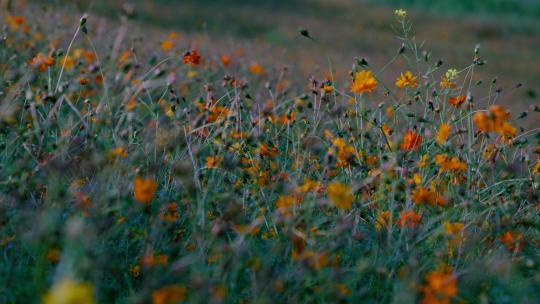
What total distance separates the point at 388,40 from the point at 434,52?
4.36 ft

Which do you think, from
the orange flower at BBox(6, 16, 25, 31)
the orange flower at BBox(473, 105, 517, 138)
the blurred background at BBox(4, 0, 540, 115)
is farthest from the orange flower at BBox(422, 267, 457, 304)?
the blurred background at BBox(4, 0, 540, 115)

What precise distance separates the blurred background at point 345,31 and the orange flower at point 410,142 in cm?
629

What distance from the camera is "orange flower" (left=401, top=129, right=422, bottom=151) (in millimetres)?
2766

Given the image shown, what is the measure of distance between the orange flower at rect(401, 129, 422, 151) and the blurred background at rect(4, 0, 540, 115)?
6292 millimetres

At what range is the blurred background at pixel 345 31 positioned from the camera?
38.6 feet

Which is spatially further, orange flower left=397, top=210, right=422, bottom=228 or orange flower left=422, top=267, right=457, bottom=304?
orange flower left=397, top=210, right=422, bottom=228

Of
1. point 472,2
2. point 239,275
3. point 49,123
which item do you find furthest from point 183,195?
point 472,2

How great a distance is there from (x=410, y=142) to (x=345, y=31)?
569 inches

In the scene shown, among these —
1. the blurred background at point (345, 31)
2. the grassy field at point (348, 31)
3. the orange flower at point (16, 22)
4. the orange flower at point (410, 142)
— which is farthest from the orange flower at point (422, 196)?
the blurred background at point (345, 31)

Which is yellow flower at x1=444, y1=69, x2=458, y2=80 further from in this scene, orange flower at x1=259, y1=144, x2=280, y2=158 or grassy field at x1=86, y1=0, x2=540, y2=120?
grassy field at x1=86, y1=0, x2=540, y2=120

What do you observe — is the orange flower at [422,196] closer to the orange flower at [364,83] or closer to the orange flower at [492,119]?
the orange flower at [492,119]

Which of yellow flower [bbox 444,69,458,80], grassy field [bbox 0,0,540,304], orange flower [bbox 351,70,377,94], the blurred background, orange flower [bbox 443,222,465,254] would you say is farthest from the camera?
the blurred background

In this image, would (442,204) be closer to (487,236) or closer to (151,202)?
(487,236)

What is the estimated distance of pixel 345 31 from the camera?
16828 millimetres
